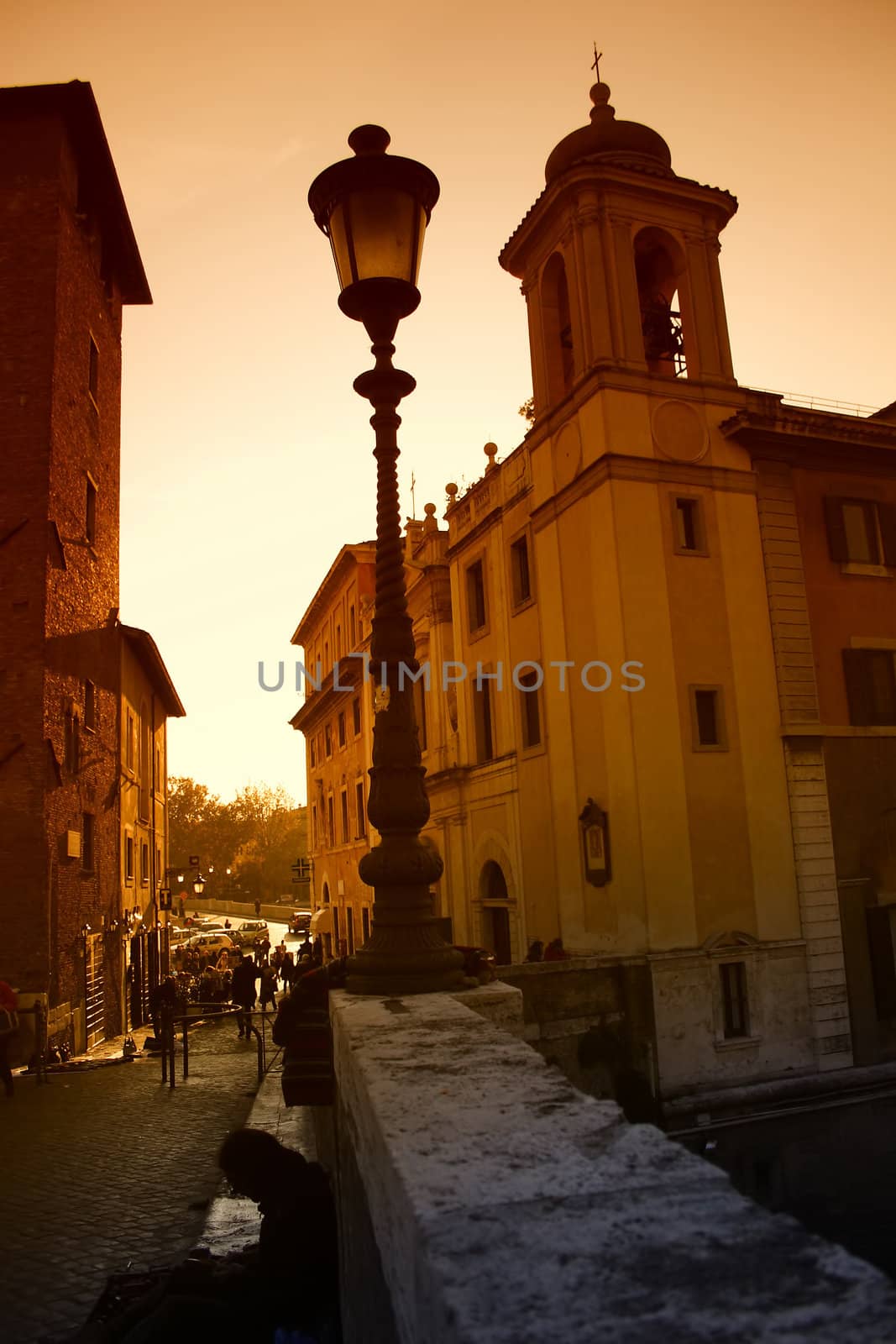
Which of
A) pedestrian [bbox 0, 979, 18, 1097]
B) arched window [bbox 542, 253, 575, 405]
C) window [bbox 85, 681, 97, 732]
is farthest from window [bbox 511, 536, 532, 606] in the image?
pedestrian [bbox 0, 979, 18, 1097]

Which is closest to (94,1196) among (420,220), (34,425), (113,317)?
(420,220)

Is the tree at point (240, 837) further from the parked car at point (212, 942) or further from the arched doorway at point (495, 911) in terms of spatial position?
the arched doorway at point (495, 911)

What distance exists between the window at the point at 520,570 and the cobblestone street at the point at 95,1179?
11824 millimetres

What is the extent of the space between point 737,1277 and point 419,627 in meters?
27.3

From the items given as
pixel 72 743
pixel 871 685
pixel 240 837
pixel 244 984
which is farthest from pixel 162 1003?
pixel 240 837

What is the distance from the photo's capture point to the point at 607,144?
2152 centimetres

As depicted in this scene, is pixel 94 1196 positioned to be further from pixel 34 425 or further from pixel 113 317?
pixel 113 317

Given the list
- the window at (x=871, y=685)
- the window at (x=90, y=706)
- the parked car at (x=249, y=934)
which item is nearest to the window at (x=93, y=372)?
the window at (x=90, y=706)

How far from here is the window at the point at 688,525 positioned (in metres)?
19.0

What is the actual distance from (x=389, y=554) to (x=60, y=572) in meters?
16.0

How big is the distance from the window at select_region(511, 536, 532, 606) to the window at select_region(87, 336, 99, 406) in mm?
10694

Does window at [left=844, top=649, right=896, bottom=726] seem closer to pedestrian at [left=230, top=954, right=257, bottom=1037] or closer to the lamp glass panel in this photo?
pedestrian at [left=230, top=954, right=257, bottom=1037]

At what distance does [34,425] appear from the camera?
63.9ft

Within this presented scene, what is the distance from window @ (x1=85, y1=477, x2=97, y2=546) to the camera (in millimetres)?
22750
